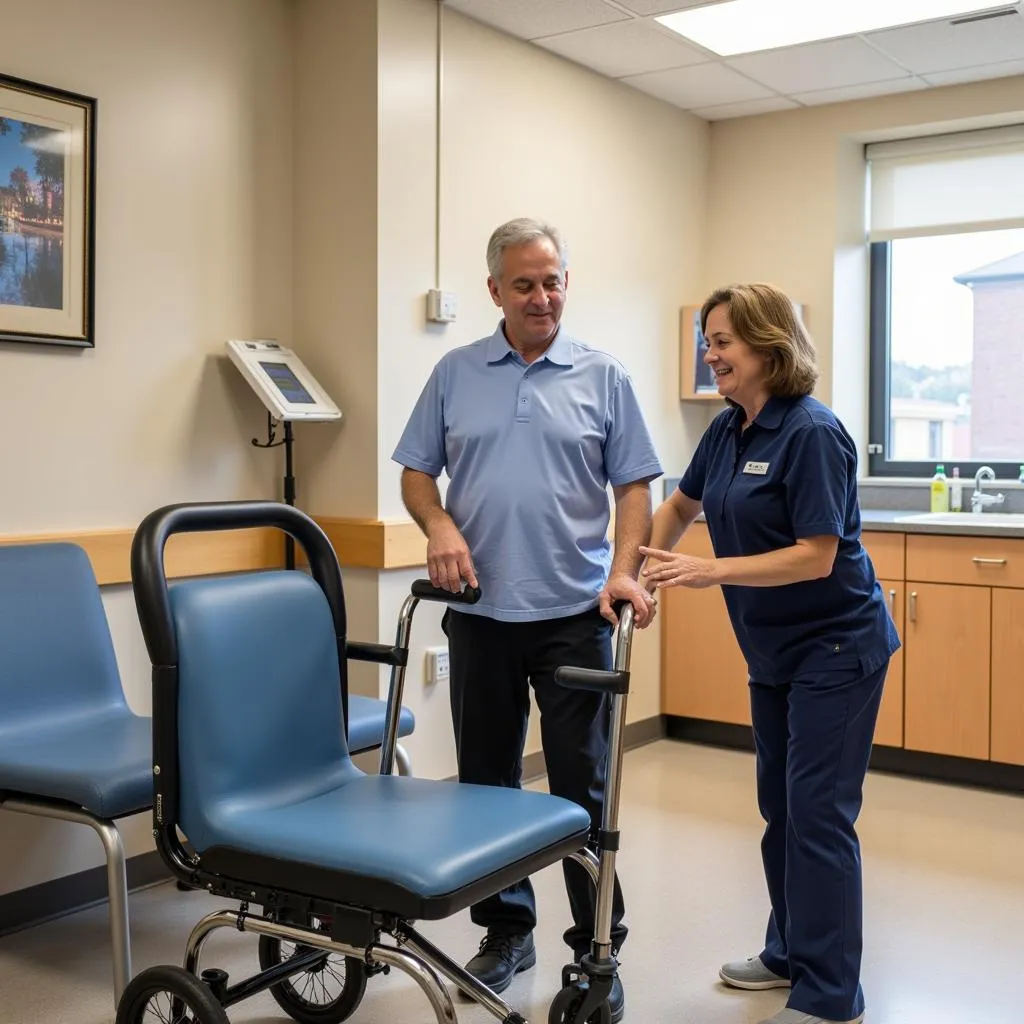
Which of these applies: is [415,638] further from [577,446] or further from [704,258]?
[704,258]

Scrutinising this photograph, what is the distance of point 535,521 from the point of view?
7.72ft

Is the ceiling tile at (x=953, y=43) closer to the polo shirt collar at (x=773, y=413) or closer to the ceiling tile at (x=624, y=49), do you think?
the ceiling tile at (x=624, y=49)

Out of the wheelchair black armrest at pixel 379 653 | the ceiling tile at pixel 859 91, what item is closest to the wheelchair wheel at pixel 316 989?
the wheelchair black armrest at pixel 379 653

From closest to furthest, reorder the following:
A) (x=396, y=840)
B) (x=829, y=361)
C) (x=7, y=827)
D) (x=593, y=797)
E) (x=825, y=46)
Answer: (x=396, y=840) → (x=593, y=797) → (x=7, y=827) → (x=825, y=46) → (x=829, y=361)

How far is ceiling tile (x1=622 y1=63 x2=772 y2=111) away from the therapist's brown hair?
2267 millimetres

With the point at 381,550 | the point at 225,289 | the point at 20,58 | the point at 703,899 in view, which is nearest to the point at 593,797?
the point at 703,899

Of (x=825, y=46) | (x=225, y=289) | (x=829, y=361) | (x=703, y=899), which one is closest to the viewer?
(x=703, y=899)

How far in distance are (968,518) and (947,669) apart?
1.96 feet

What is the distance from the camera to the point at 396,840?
1749 mm

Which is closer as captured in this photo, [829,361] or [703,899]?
[703,899]

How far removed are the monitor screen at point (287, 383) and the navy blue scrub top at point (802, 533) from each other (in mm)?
1415

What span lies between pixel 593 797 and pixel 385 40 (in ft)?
7.10

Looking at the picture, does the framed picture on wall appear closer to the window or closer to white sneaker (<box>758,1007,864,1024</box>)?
white sneaker (<box>758,1007,864,1024</box>)

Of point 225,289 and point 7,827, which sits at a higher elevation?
point 225,289
